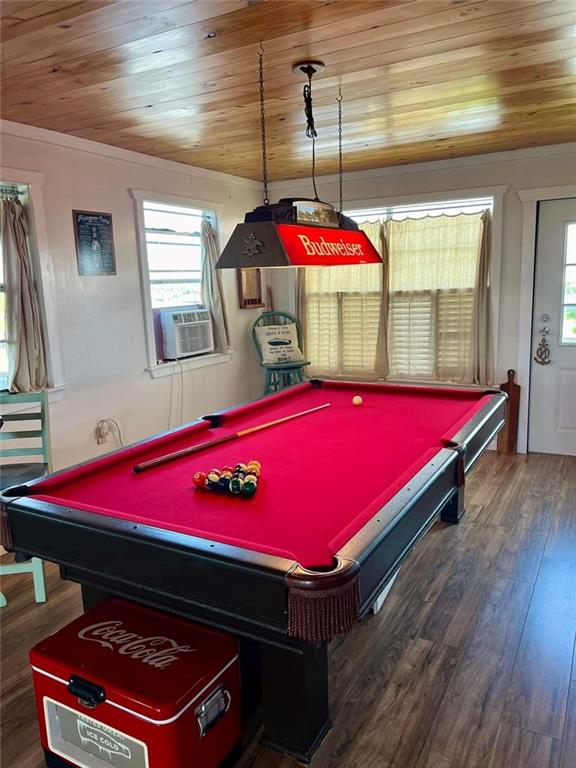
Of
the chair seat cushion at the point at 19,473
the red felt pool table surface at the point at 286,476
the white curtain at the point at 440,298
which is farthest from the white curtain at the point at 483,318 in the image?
the chair seat cushion at the point at 19,473

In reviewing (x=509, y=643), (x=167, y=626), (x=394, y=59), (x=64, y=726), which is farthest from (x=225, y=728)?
(x=394, y=59)

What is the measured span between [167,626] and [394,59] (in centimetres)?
245

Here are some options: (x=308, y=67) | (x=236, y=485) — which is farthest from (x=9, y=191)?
(x=236, y=485)

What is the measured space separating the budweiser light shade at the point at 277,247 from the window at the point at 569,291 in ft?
9.46

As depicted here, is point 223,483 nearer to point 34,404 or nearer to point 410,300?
point 34,404

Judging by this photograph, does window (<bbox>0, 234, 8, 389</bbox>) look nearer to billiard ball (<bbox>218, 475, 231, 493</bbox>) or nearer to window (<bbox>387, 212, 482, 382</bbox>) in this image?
billiard ball (<bbox>218, 475, 231, 493</bbox>)

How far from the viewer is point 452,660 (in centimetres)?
230

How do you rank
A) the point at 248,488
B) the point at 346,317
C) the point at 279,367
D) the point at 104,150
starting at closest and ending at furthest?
the point at 248,488
the point at 104,150
the point at 279,367
the point at 346,317

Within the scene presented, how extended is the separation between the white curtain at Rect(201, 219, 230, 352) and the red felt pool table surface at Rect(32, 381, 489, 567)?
1.89m

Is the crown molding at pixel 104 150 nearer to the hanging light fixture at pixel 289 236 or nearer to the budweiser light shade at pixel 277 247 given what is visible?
the hanging light fixture at pixel 289 236

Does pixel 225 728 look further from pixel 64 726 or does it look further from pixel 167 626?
pixel 64 726

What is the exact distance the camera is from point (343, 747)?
74.4 inches

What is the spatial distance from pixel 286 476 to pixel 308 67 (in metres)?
1.76

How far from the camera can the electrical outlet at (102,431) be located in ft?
12.8
